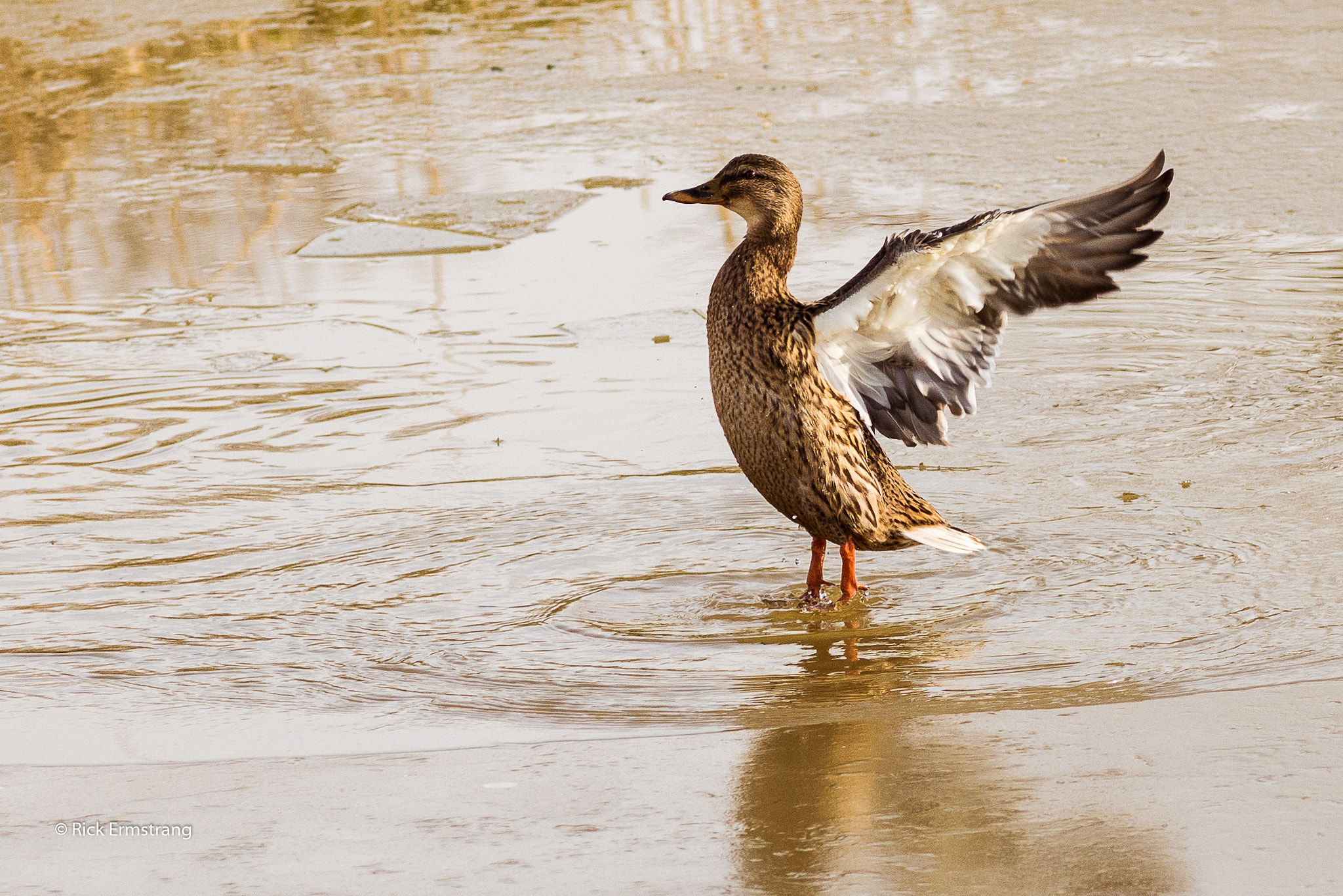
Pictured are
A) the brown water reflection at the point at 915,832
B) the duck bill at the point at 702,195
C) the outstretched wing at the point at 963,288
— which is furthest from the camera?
the duck bill at the point at 702,195

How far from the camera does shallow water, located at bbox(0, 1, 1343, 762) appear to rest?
4102 mm

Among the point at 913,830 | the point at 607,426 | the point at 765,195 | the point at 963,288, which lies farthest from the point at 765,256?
the point at 913,830

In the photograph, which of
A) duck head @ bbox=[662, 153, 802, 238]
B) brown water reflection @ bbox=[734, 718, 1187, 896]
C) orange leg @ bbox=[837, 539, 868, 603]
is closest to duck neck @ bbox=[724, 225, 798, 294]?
duck head @ bbox=[662, 153, 802, 238]

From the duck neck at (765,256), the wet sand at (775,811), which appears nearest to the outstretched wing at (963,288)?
the duck neck at (765,256)

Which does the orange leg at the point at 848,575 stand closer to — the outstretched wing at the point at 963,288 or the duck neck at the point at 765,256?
the outstretched wing at the point at 963,288

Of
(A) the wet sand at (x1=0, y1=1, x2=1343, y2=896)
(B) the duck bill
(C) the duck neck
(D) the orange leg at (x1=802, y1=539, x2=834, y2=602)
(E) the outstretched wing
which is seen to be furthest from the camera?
(B) the duck bill

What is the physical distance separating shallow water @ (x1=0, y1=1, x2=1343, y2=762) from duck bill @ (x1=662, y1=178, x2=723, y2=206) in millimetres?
963

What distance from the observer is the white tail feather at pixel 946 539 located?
4738mm

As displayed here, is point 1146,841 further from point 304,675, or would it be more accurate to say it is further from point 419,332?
point 419,332

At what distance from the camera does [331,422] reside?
20.5ft

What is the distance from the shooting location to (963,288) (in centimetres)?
450

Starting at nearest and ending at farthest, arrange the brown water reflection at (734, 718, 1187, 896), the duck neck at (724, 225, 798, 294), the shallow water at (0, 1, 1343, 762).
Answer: the brown water reflection at (734, 718, 1187, 896) → the shallow water at (0, 1, 1343, 762) → the duck neck at (724, 225, 798, 294)

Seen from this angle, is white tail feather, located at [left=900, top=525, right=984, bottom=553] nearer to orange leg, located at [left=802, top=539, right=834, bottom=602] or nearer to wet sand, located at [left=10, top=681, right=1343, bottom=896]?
orange leg, located at [left=802, top=539, right=834, bottom=602]

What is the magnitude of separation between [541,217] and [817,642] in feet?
15.8
